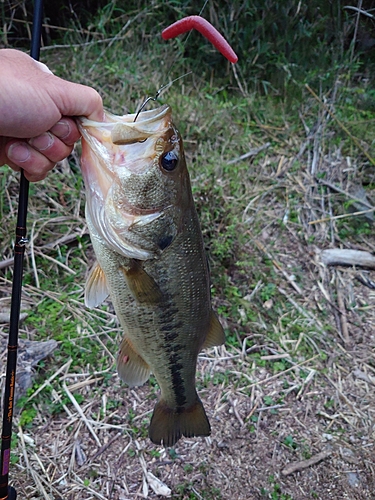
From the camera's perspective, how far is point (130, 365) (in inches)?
67.6

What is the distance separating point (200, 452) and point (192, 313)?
4.04ft

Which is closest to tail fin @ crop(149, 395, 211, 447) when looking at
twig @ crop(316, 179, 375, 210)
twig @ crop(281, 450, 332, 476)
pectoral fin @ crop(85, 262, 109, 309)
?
pectoral fin @ crop(85, 262, 109, 309)

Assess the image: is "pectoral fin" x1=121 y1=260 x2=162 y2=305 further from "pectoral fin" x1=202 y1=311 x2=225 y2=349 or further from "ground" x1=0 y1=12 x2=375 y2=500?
"ground" x1=0 y1=12 x2=375 y2=500

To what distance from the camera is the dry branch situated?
3.74 meters

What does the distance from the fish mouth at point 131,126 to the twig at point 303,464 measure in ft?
6.76

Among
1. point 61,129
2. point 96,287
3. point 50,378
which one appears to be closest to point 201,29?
point 61,129

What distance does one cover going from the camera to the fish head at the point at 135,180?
1.31 metres

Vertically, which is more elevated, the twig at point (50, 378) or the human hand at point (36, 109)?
the human hand at point (36, 109)

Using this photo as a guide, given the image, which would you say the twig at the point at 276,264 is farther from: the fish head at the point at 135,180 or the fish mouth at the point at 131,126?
the fish mouth at the point at 131,126

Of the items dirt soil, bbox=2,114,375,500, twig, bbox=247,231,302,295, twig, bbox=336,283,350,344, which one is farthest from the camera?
twig, bbox=247,231,302,295

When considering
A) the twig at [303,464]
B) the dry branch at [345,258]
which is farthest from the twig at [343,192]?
the twig at [303,464]

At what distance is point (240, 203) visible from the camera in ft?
12.5

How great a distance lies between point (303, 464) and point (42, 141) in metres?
2.22

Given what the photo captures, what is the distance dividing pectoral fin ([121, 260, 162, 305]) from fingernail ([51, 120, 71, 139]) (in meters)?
0.50
